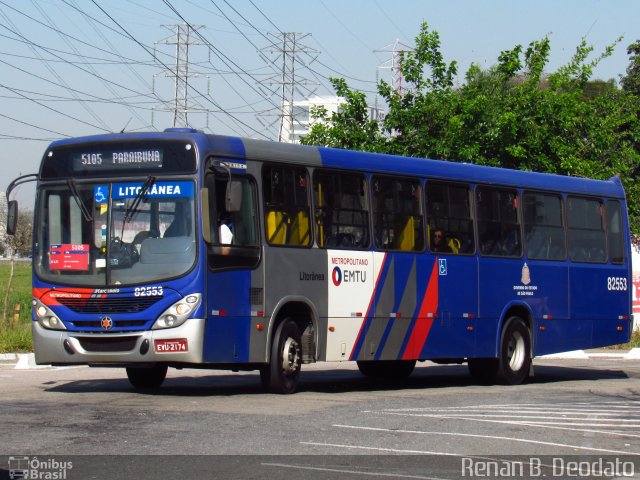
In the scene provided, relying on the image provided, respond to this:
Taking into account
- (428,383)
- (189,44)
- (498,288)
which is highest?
(189,44)

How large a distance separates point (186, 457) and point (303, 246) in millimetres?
6260

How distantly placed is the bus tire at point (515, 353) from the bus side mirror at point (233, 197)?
20.8 ft

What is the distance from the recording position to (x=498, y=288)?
18781 mm

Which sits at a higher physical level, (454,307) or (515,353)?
(454,307)

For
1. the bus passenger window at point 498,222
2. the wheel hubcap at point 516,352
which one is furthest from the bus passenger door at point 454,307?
the wheel hubcap at point 516,352

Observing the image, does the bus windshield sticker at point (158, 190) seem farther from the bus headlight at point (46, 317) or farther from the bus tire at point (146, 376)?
the bus tire at point (146, 376)

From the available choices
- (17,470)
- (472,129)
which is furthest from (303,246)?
(472,129)

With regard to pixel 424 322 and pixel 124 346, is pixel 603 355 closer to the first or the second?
pixel 424 322

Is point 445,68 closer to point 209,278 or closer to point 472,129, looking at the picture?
point 472,129

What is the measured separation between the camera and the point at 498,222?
62.1ft

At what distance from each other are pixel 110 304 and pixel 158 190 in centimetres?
142

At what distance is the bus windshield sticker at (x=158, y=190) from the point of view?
45.9ft

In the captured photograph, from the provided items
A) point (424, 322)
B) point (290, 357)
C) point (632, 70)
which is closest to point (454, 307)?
point (424, 322)

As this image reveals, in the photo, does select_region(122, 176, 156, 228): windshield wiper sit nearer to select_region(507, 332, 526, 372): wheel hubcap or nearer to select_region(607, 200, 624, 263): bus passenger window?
select_region(507, 332, 526, 372): wheel hubcap
